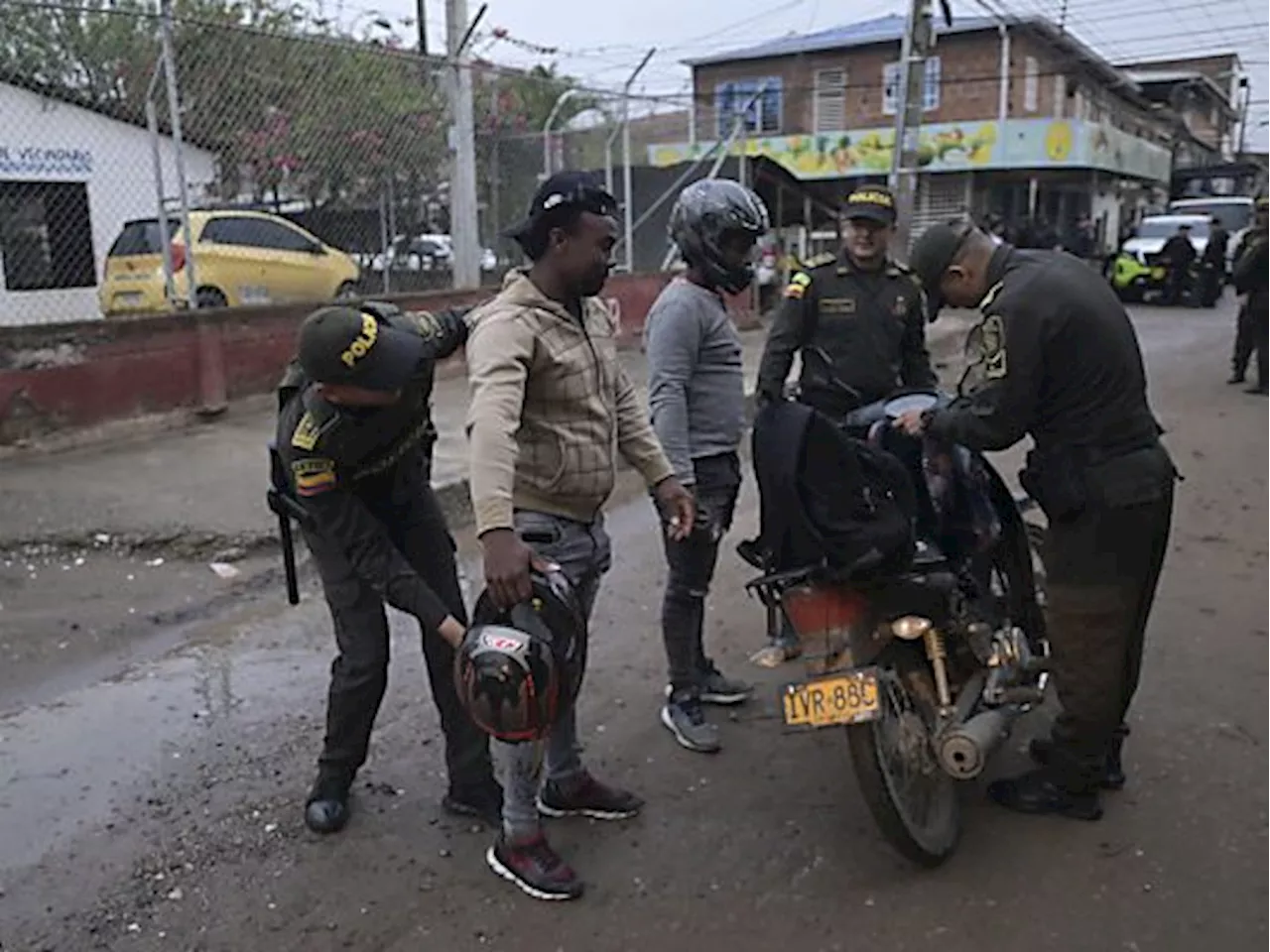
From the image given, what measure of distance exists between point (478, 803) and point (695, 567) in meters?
1.00

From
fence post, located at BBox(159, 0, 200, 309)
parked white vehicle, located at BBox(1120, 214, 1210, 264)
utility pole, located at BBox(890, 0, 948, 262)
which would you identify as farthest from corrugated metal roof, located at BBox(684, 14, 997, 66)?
fence post, located at BBox(159, 0, 200, 309)

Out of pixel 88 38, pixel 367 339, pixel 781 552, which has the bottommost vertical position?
pixel 781 552

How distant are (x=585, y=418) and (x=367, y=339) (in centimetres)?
59

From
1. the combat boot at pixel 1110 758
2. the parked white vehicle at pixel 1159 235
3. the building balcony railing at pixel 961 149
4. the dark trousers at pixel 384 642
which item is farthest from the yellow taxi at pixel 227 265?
the parked white vehicle at pixel 1159 235

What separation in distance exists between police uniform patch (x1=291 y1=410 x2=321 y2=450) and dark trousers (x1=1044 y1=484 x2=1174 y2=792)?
1.98 m

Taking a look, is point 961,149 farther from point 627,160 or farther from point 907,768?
point 907,768

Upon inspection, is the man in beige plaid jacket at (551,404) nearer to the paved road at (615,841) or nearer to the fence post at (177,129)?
the paved road at (615,841)

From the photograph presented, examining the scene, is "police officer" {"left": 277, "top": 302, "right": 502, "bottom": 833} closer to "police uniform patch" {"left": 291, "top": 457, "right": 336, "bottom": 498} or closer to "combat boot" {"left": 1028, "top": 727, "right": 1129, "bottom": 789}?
"police uniform patch" {"left": 291, "top": 457, "right": 336, "bottom": 498}

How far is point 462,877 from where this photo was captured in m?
3.08

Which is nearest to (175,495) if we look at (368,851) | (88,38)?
(368,851)

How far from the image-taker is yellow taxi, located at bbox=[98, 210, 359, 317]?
9.50 meters

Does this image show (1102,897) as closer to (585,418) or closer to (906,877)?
(906,877)

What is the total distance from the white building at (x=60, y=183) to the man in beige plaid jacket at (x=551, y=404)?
11620 millimetres

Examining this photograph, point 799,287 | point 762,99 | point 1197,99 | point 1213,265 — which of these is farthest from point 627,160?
point 1197,99
